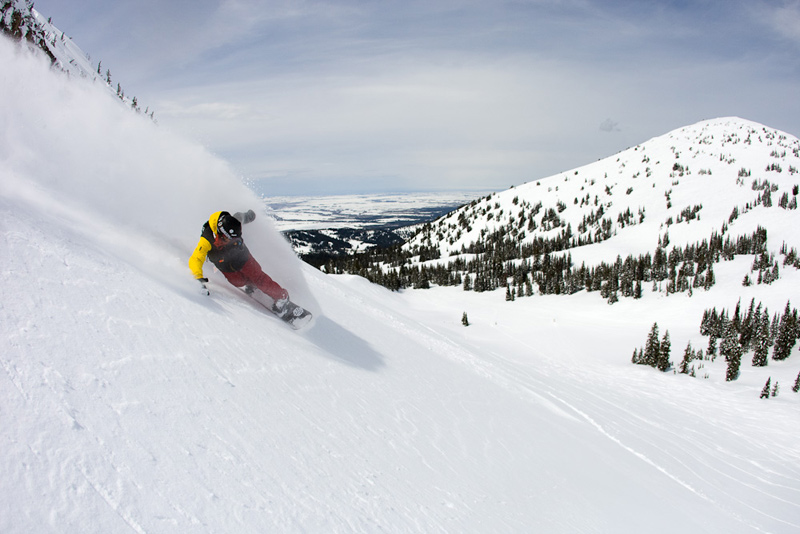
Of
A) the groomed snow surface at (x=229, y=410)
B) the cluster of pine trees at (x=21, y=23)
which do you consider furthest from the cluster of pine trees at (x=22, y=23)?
the groomed snow surface at (x=229, y=410)

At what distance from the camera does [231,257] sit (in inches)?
337

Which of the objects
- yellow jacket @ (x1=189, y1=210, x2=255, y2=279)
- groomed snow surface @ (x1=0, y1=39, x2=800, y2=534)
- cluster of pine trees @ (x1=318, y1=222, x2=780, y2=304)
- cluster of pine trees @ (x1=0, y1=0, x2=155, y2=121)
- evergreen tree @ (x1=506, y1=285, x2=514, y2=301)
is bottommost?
groomed snow surface @ (x1=0, y1=39, x2=800, y2=534)

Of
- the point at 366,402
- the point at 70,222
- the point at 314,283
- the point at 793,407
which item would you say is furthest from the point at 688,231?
the point at 70,222

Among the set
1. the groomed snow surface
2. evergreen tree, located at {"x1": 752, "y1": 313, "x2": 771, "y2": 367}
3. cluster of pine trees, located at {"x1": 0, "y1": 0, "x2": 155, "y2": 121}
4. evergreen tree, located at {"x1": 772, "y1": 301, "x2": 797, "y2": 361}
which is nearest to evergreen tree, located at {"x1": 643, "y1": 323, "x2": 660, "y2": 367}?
evergreen tree, located at {"x1": 752, "y1": 313, "x2": 771, "y2": 367}

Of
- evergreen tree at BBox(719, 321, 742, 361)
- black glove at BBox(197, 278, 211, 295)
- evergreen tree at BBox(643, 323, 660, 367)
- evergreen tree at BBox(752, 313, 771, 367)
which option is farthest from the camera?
evergreen tree at BBox(719, 321, 742, 361)

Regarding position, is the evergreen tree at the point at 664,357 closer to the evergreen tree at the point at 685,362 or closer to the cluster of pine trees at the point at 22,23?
the evergreen tree at the point at 685,362

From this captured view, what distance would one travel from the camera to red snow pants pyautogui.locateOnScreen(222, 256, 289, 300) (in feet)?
29.0

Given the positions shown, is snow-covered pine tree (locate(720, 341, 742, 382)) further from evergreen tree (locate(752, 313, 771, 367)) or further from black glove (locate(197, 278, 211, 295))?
black glove (locate(197, 278, 211, 295))

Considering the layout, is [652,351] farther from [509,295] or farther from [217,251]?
[217,251]

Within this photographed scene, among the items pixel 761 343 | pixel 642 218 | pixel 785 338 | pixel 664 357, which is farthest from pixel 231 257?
pixel 642 218

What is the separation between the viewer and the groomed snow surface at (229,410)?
3.37 metres

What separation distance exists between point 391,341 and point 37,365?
10.1m

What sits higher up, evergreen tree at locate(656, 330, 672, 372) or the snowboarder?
the snowboarder

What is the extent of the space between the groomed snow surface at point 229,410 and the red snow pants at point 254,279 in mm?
350
